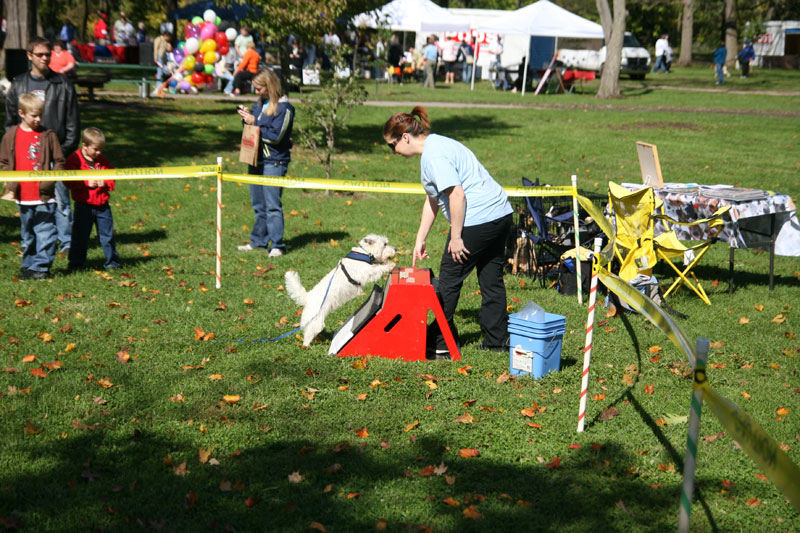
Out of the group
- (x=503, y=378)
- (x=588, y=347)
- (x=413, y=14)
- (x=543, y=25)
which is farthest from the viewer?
(x=413, y=14)

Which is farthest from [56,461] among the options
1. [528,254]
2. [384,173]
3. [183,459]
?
[384,173]

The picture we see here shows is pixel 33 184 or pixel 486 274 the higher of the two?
pixel 33 184

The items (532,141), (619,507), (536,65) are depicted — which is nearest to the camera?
(619,507)

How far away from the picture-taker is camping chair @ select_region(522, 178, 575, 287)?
849 centimetres

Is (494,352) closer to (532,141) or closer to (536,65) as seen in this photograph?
(532,141)

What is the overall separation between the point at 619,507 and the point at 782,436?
168cm

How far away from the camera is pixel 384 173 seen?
50.6ft

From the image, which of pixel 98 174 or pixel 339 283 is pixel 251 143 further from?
pixel 339 283

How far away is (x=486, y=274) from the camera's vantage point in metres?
6.01

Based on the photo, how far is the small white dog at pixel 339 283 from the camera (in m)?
6.36

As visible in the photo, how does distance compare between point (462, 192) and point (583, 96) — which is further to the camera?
point (583, 96)

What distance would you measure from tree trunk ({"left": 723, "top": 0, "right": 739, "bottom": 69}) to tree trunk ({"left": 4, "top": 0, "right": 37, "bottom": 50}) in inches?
1499

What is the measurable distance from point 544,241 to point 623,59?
34.2 metres

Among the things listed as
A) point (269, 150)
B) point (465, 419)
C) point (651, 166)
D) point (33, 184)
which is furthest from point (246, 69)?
point (465, 419)
